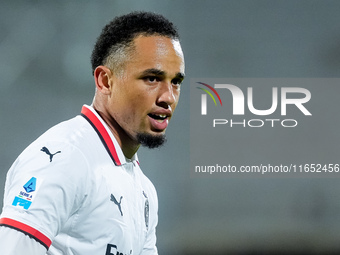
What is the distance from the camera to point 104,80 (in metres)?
1.18

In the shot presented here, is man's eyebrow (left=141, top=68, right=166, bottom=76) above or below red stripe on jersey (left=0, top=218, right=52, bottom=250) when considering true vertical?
Answer: above

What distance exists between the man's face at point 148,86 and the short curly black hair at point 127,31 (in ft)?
0.07

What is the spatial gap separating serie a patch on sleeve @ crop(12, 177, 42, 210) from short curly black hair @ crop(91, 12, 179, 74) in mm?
404

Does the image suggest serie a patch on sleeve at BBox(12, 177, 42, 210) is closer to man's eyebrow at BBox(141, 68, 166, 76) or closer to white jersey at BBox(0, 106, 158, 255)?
white jersey at BBox(0, 106, 158, 255)

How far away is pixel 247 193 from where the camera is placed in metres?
3.56

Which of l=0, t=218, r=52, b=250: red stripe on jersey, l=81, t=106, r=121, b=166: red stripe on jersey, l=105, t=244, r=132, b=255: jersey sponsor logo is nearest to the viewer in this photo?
l=0, t=218, r=52, b=250: red stripe on jersey

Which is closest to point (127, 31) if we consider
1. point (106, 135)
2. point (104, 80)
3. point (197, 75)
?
point (104, 80)

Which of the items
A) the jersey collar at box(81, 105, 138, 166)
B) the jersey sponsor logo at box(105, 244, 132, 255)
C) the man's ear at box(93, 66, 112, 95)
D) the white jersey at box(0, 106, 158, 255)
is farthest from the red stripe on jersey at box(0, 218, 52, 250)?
the man's ear at box(93, 66, 112, 95)

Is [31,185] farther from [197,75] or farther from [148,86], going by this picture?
[197,75]

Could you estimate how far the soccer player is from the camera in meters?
0.89

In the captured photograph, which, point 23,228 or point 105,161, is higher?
point 105,161

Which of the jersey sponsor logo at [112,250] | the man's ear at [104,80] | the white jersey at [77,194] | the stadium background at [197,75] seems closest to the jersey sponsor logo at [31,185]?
the white jersey at [77,194]

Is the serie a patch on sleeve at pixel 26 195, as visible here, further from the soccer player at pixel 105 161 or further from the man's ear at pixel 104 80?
the man's ear at pixel 104 80

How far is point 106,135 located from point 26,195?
309 millimetres
